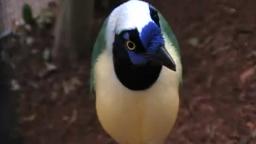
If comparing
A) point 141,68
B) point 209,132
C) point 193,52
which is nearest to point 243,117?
point 209,132

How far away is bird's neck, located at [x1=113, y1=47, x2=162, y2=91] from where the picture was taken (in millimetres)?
1640

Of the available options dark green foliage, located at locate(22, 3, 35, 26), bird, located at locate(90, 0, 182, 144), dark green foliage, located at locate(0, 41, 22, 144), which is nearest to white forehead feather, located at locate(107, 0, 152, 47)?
bird, located at locate(90, 0, 182, 144)

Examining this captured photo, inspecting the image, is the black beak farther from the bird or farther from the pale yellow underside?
the pale yellow underside

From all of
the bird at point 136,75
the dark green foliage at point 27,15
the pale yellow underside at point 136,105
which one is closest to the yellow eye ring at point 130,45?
the bird at point 136,75

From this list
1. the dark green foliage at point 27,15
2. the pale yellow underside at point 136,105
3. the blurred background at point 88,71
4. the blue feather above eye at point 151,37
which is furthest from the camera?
the dark green foliage at point 27,15

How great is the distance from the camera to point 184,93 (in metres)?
2.52

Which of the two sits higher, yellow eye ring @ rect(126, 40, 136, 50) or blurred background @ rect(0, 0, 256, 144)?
yellow eye ring @ rect(126, 40, 136, 50)

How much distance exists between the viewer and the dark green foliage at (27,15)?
2.83m

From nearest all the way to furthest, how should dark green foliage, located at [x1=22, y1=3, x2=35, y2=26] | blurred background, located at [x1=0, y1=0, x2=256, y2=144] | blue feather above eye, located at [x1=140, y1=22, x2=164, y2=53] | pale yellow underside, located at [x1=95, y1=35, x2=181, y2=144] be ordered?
blue feather above eye, located at [x1=140, y1=22, x2=164, y2=53], pale yellow underside, located at [x1=95, y1=35, x2=181, y2=144], blurred background, located at [x1=0, y1=0, x2=256, y2=144], dark green foliage, located at [x1=22, y1=3, x2=35, y2=26]

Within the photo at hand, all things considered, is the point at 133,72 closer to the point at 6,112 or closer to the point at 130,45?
the point at 130,45

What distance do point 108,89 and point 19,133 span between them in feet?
2.42

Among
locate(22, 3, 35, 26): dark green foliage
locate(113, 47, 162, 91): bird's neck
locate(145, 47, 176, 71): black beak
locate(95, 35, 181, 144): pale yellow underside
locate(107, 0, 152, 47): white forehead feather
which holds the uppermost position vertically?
locate(107, 0, 152, 47): white forehead feather

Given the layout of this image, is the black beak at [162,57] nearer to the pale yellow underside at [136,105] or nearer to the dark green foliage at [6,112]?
the pale yellow underside at [136,105]

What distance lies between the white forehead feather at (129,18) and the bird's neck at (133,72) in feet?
0.18
